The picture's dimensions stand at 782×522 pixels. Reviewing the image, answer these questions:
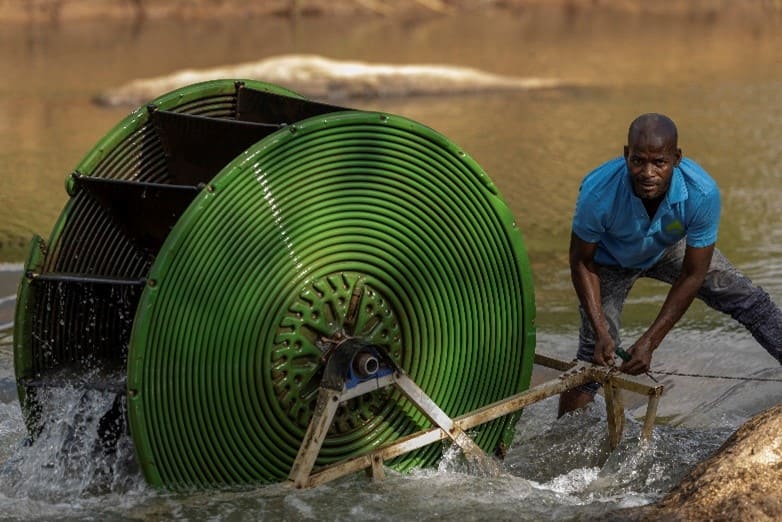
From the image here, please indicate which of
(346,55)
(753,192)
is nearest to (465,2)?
(346,55)

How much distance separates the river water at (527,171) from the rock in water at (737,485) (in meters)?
0.40

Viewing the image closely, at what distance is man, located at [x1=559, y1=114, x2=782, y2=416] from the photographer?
19.4 feet

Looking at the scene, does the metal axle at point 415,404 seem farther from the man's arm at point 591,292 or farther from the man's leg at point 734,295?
the man's leg at point 734,295

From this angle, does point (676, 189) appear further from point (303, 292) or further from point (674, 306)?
point (303, 292)

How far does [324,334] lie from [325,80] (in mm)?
14418

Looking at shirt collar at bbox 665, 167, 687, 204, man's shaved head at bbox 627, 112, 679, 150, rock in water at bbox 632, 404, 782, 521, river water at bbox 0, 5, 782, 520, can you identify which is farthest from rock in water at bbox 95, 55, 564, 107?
rock in water at bbox 632, 404, 782, 521

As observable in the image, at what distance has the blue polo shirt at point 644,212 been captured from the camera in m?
6.04

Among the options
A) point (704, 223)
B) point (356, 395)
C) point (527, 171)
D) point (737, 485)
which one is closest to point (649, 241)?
point (704, 223)

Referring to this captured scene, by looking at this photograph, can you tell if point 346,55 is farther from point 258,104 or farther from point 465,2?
point 258,104

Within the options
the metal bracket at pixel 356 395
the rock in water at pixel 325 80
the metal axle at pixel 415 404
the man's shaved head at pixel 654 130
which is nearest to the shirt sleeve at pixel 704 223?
the man's shaved head at pixel 654 130

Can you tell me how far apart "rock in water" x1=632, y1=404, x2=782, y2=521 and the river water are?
0.40 meters

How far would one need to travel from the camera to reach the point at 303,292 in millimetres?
5695

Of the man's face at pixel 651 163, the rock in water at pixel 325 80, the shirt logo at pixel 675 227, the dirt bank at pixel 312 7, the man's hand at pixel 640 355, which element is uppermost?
the dirt bank at pixel 312 7

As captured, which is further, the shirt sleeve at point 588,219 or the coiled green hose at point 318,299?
the shirt sleeve at point 588,219
